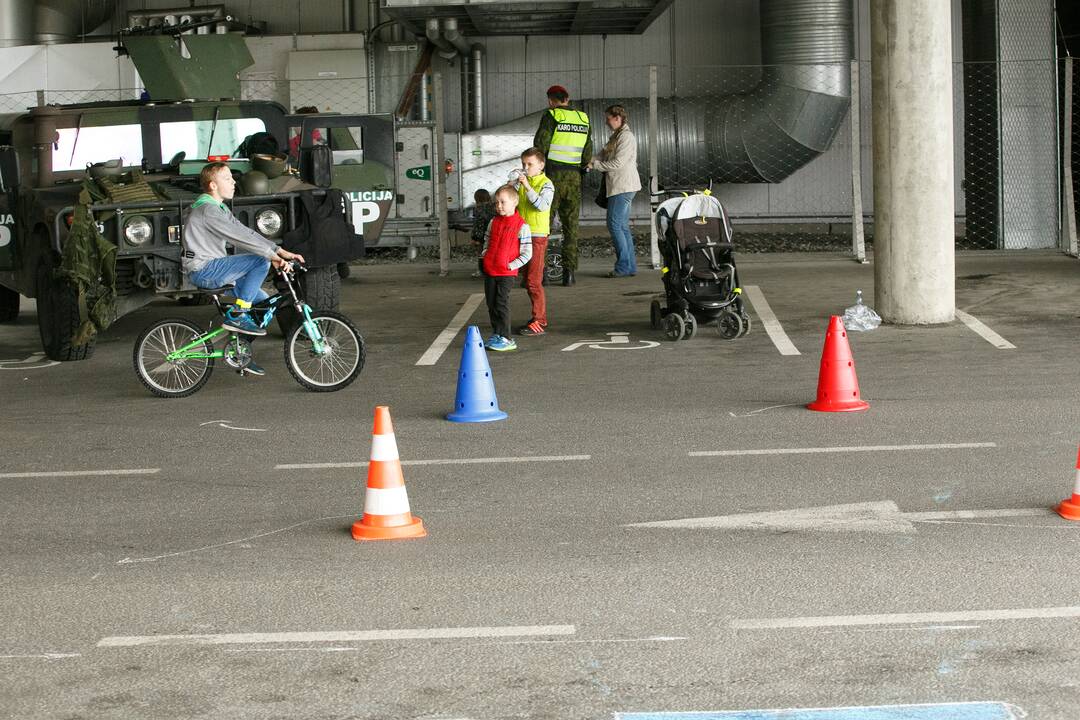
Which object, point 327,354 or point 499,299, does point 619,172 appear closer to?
point 499,299

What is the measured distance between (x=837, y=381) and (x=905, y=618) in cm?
427

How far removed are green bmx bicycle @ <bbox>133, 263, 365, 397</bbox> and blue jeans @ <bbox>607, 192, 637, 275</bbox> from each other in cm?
693

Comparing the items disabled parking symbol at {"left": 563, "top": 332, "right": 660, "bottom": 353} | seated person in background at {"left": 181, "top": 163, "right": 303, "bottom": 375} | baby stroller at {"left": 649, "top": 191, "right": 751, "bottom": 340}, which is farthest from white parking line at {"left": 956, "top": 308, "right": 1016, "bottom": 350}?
seated person in background at {"left": 181, "top": 163, "right": 303, "bottom": 375}

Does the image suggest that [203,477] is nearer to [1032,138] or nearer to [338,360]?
[338,360]

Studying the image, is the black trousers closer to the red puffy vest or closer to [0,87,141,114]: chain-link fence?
the red puffy vest

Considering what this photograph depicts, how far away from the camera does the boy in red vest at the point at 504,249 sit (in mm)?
12125

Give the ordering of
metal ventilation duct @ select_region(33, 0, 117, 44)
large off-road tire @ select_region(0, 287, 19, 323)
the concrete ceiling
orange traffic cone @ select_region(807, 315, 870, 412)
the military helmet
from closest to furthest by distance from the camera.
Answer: orange traffic cone @ select_region(807, 315, 870, 412) < the military helmet < large off-road tire @ select_region(0, 287, 19, 323) < the concrete ceiling < metal ventilation duct @ select_region(33, 0, 117, 44)

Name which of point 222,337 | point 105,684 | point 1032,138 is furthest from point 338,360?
point 1032,138

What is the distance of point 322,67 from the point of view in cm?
2498

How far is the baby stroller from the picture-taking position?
41.7ft

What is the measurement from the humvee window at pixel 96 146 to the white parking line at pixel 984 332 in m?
7.68

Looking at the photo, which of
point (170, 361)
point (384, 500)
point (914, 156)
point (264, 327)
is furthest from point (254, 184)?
point (384, 500)

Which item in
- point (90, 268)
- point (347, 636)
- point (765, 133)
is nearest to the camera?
point (347, 636)

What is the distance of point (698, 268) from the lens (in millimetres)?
12727
